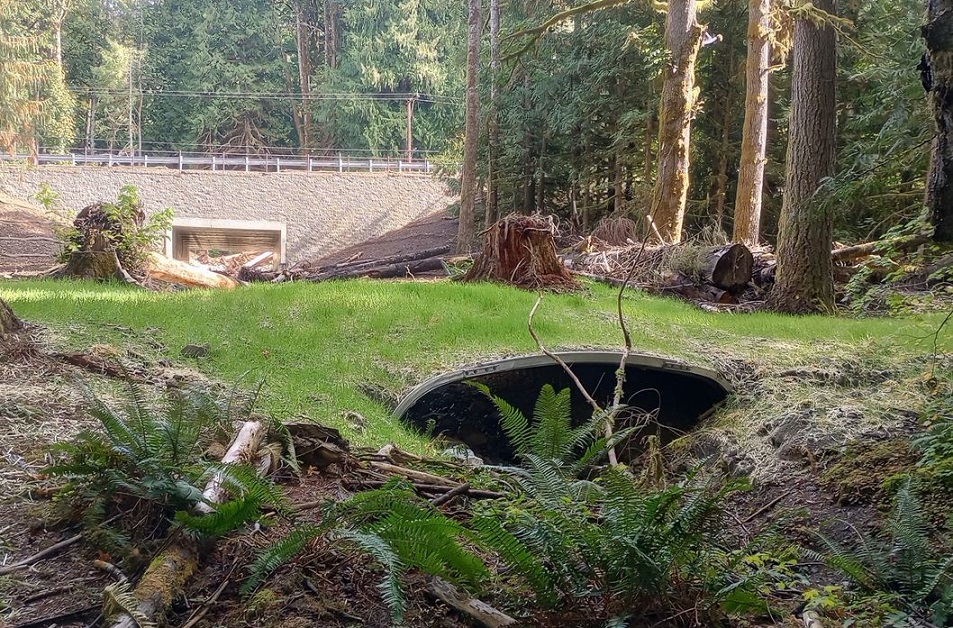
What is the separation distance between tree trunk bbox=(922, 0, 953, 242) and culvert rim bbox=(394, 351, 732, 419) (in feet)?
9.06

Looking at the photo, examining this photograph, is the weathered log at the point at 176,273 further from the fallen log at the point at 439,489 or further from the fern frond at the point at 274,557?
the fern frond at the point at 274,557

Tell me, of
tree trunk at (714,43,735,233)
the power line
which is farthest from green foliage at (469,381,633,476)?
the power line

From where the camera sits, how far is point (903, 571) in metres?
2.98

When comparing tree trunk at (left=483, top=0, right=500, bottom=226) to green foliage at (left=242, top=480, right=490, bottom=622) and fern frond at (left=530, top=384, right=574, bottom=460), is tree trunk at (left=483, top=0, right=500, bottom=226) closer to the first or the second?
fern frond at (left=530, top=384, right=574, bottom=460)

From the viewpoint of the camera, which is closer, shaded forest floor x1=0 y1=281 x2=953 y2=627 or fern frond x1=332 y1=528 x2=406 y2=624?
fern frond x1=332 y1=528 x2=406 y2=624

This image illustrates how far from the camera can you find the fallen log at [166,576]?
6.75 ft

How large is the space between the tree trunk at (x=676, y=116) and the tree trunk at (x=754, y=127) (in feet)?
3.78

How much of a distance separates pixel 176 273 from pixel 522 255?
5.85 metres

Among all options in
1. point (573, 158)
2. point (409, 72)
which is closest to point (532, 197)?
point (573, 158)

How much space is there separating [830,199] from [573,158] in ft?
53.4

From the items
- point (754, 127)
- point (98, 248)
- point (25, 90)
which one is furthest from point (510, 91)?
point (25, 90)

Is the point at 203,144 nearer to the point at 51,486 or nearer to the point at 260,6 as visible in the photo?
the point at 260,6

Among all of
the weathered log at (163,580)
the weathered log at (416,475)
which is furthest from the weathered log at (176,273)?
the weathered log at (163,580)

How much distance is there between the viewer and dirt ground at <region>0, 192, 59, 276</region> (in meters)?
24.1
